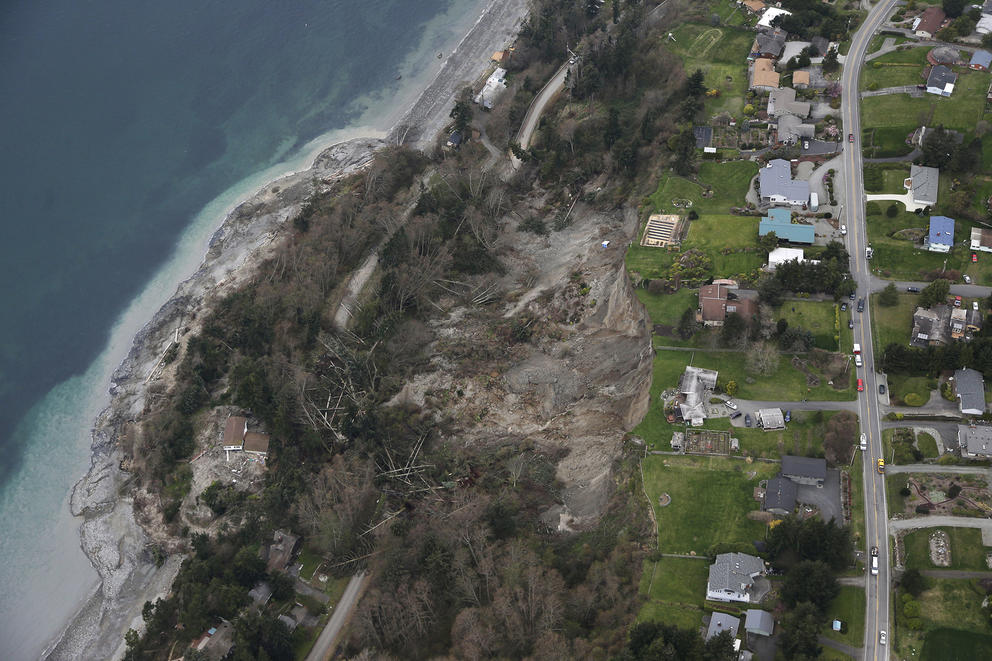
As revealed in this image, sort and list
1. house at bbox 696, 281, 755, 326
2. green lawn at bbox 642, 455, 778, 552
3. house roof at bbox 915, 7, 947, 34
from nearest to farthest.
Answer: green lawn at bbox 642, 455, 778, 552, house at bbox 696, 281, 755, 326, house roof at bbox 915, 7, 947, 34

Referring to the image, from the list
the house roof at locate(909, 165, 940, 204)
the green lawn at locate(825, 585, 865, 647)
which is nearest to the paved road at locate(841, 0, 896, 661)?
the green lawn at locate(825, 585, 865, 647)

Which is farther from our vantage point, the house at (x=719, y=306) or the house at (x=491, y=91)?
the house at (x=491, y=91)

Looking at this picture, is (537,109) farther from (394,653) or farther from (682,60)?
(394,653)

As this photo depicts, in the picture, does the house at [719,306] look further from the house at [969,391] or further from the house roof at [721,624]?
the house roof at [721,624]

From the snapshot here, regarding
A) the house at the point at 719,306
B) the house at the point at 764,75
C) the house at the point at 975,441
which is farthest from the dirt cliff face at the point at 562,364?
the house at the point at 975,441

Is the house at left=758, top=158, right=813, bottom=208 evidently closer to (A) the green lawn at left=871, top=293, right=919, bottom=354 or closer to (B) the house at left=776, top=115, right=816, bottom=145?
(B) the house at left=776, top=115, right=816, bottom=145

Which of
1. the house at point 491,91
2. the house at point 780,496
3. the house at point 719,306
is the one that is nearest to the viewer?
the house at point 780,496
